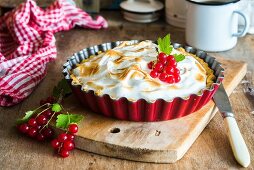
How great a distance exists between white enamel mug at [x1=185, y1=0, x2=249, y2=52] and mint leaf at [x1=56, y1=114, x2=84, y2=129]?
493 mm

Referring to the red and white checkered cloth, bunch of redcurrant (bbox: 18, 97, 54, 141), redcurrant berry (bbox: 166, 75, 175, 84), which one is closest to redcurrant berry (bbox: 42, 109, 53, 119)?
bunch of redcurrant (bbox: 18, 97, 54, 141)

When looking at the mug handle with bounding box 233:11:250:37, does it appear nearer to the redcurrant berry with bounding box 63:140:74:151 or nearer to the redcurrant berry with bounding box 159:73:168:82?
the redcurrant berry with bounding box 159:73:168:82

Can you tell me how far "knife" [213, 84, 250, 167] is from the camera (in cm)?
86

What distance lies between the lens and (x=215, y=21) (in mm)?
1268

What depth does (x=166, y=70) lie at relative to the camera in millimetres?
938

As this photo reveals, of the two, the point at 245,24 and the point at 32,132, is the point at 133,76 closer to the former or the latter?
the point at 32,132

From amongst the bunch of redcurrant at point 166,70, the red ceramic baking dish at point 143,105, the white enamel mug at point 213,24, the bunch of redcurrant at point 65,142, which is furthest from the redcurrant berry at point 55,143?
the white enamel mug at point 213,24

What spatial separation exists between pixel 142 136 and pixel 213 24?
18.5 inches

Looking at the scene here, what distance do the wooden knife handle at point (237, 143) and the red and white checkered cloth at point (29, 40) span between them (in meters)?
0.44

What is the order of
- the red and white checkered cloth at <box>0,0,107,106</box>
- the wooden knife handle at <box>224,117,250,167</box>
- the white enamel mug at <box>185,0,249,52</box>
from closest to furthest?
the wooden knife handle at <box>224,117,250,167</box> → the red and white checkered cloth at <box>0,0,107,106</box> → the white enamel mug at <box>185,0,249,52</box>

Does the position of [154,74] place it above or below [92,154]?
above

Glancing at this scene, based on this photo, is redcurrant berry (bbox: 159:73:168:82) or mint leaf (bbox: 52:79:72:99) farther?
mint leaf (bbox: 52:79:72:99)

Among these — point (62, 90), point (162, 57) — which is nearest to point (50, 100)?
point (62, 90)

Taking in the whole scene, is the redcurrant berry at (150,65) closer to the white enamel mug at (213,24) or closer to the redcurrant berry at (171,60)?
the redcurrant berry at (171,60)
